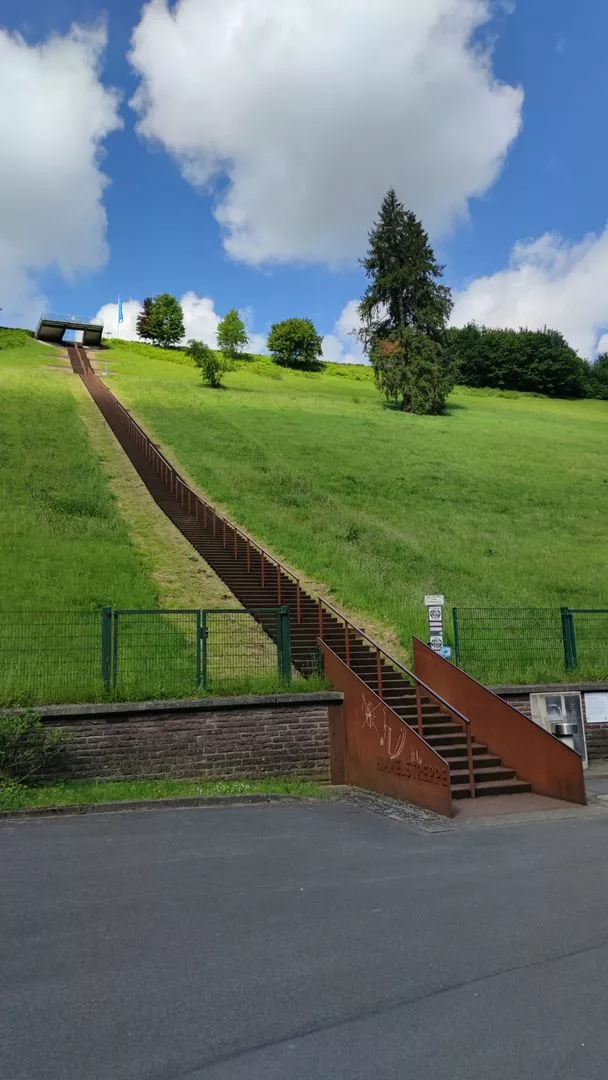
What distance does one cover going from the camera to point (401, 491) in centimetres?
3189

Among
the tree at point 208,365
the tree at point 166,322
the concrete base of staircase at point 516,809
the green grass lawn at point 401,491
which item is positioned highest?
the tree at point 166,322

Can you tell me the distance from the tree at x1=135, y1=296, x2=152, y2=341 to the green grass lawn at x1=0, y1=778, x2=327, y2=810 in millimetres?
124743

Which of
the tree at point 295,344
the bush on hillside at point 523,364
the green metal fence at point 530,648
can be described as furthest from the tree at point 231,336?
the green metal fence at point 530,648

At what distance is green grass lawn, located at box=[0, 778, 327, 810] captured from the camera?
8.96m

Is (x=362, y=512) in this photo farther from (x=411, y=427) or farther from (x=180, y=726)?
(x=411, y=427)

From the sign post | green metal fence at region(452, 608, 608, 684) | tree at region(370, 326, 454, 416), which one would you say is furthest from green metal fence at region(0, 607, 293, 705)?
tree at region(370, 326, 454, 416)

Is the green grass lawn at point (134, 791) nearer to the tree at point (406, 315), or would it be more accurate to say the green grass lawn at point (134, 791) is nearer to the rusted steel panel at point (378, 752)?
the rusted steel panel at point (378, 752)

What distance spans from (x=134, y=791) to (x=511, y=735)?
18.2 feet

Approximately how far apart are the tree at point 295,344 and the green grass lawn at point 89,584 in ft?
232

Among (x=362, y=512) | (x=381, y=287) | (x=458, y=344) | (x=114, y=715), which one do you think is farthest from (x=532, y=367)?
(x=114, y=715)

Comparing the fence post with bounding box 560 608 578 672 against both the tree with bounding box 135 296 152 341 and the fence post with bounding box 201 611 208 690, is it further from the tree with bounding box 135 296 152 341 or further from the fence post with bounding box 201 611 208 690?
the tree with bounding box 135 296 152 341

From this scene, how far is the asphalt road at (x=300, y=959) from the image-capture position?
3377mm

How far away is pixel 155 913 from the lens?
17.4 ft

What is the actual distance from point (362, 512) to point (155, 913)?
75.3 feet
